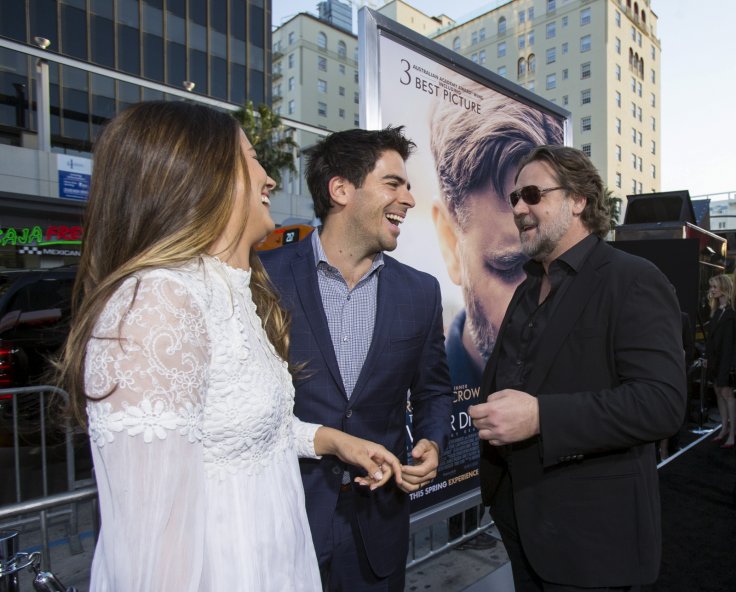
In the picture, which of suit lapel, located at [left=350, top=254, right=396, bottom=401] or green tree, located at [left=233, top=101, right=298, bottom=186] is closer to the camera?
suit lapel, located at [left=350, top=254, right=396, bottom=401]

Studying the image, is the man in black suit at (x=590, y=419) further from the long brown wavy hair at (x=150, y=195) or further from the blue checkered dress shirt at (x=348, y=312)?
the long brown wavy hair at (x=150, y=195)

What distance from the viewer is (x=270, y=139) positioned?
102ft

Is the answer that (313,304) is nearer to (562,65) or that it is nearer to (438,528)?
(438,528)

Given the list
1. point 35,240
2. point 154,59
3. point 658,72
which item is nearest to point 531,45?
point 658,72

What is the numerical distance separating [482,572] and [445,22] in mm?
73774

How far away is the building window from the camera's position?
50781 millimetres

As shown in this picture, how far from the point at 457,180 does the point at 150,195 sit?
7.30 ft

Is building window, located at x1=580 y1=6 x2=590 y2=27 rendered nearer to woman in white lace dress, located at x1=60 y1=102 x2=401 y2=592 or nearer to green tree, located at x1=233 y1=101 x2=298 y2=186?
green tree, located at x1=233 y1=101 x2=298 y2=186

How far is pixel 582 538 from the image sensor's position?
66.2 inches

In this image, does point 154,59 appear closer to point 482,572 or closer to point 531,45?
point 482,572

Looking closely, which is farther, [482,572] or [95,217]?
[482,572]

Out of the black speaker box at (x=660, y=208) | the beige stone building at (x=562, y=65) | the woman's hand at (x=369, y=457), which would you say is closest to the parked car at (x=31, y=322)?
the woman's hand at (x=369, y=457)

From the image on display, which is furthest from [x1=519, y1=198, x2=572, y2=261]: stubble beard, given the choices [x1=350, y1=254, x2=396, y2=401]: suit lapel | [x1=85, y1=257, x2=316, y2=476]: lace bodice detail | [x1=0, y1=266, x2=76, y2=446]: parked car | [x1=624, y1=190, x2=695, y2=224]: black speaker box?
[x1=624, y1=190, x2=695, y2=224]: black speaker box

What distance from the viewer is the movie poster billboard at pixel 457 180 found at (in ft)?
8.55
